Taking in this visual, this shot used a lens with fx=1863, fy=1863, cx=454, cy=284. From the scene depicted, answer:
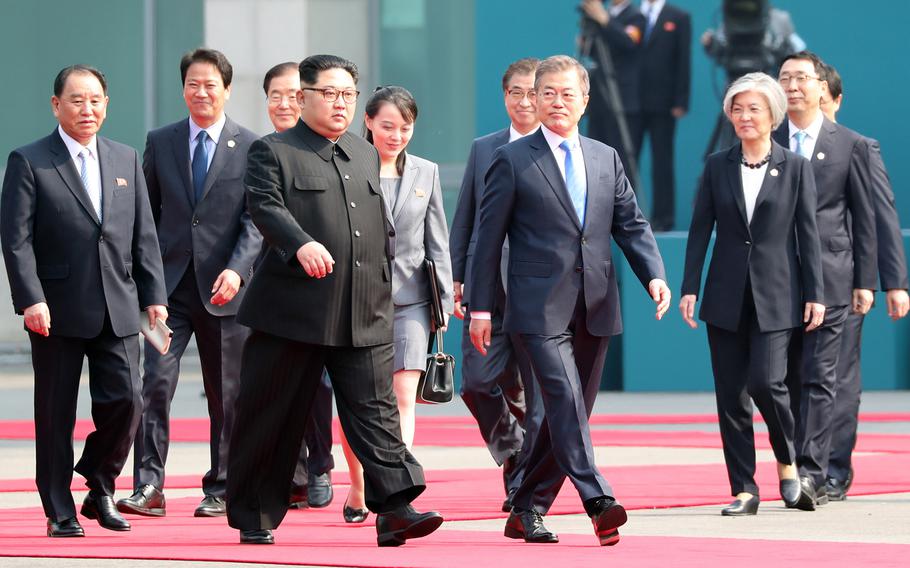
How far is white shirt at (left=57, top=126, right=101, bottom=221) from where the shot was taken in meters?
6.86

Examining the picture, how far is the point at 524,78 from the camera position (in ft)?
27.0

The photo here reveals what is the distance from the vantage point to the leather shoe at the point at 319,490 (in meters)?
8.06

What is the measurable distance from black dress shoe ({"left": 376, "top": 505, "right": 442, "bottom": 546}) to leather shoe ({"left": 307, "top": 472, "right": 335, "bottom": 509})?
1.97m

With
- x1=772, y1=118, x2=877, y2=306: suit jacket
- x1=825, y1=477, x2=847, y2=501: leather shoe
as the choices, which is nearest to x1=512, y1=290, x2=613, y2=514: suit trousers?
x1=825, y1=477, x2=847, y2=501: leather shoe

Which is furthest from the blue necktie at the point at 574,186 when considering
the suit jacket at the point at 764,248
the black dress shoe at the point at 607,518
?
the suit jacket at the point at 764,248

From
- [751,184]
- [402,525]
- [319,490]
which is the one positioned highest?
[751,184]

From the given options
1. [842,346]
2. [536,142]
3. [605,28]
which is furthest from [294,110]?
[605,28]

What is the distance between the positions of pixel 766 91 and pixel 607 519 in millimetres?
2312

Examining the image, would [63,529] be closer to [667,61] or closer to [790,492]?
[790,492]

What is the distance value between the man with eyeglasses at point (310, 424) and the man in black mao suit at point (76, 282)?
128 centimetres

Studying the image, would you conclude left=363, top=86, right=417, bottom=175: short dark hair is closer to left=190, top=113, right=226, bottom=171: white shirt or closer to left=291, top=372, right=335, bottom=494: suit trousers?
left=190, top=113, right=226, bottom=171: white shirt

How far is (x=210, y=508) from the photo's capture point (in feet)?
24.6

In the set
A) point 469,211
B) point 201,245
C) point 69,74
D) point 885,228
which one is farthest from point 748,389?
point 69,74

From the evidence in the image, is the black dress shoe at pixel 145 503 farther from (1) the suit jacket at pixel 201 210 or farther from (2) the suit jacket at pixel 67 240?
(2) the suit jacket at pixel 67 240
